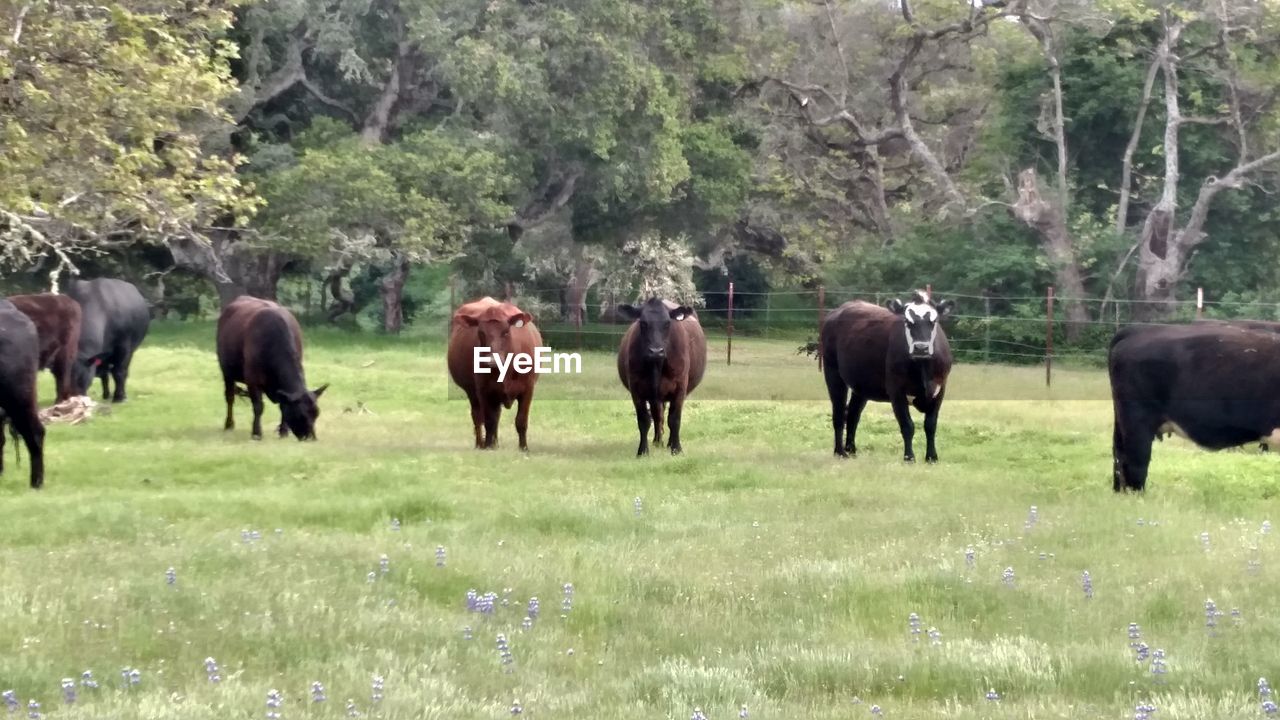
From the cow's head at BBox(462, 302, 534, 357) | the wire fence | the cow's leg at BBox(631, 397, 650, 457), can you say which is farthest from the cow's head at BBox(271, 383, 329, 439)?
the wire fence

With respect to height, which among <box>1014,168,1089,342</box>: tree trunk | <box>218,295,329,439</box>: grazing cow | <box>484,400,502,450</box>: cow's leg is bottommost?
<box>484,400,502,450</box>: cow's leg

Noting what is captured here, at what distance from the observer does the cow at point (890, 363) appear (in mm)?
14703

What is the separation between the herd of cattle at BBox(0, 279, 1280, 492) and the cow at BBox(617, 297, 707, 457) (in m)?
0.02

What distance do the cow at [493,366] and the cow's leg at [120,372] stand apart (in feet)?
20.1

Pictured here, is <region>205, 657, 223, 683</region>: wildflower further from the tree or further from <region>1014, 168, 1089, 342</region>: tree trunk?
<region>1014, 168, 1089, 342</region>: tree trunk

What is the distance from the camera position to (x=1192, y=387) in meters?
11.2

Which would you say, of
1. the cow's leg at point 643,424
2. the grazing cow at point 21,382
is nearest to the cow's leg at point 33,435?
the grazing cow at point 21,382

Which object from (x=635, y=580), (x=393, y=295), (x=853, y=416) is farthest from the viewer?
(x=393, y=295)

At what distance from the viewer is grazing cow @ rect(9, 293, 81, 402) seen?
17.7 meters

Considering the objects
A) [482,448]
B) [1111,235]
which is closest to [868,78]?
[1111,235]

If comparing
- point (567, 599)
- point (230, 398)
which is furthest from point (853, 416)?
point (567, 599)

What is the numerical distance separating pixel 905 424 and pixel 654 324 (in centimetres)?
286

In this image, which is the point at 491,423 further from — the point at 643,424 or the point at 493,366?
the point at 643,424

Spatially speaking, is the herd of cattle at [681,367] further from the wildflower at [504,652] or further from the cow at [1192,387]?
the wildflower at [504,652]
